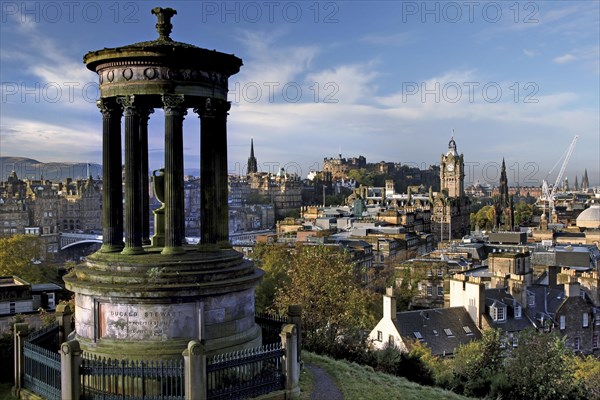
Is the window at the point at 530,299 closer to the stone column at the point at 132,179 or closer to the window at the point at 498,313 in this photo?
the window at the point at 498,313

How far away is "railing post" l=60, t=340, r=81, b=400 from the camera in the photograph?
44.8 feet

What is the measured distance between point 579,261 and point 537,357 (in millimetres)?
46907

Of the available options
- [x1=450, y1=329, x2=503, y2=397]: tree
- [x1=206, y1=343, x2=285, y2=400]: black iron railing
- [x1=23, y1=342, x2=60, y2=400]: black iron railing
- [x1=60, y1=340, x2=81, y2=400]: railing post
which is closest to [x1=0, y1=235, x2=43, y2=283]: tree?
[x1=450, y1=329, x2=503, y2=397]: tree

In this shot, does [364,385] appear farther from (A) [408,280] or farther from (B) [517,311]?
(A) [408,280]

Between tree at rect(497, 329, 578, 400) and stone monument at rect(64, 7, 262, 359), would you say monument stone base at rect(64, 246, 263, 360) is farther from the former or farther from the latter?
tree at rect(497, 329, 578, 400)

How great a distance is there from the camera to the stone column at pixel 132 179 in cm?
1639

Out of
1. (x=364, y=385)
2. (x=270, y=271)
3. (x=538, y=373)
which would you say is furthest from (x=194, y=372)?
(x=270, y=271)

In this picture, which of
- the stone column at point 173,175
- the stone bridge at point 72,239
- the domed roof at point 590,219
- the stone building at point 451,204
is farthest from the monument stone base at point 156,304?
the domed roof at point 590,219

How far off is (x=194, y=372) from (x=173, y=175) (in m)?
5.22

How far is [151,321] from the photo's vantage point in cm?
1516

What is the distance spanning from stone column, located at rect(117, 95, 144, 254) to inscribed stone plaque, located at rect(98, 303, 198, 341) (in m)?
1.70

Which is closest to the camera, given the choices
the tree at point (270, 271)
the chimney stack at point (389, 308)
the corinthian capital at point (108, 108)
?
the corinthian capital at point (108, 108)

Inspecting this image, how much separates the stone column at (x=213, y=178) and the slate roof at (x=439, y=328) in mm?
22835

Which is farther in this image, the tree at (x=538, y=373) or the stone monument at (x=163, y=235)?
the tree at (x=538, y=373)
